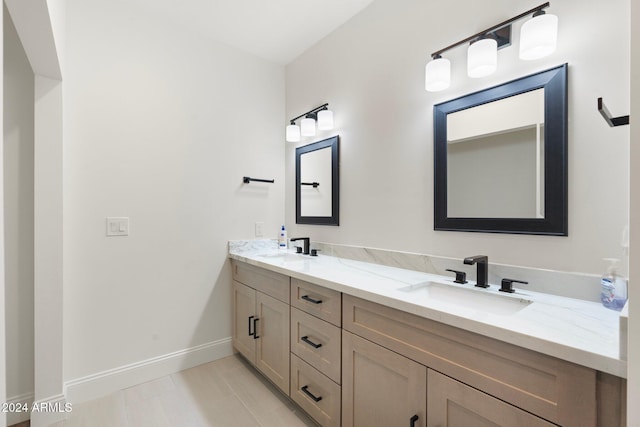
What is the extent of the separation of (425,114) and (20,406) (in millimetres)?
2771

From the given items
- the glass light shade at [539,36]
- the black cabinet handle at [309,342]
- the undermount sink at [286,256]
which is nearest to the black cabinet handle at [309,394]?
the black cabinet handle at [309,342]

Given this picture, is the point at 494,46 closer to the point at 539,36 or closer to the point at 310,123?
the point at 539,36

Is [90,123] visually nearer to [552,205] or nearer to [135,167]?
[135,167]

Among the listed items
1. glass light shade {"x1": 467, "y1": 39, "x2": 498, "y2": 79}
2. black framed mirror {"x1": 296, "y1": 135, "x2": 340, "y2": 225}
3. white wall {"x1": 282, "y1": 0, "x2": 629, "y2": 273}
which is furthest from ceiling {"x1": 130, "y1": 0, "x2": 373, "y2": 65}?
glass light shade {"x1": 467, "y1": 39, "x2": 498, "y2": 79}

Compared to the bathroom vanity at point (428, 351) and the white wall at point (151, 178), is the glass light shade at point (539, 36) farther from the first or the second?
the white wall at point (151, 178)

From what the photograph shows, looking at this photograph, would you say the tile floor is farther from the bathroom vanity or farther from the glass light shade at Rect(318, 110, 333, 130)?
the glass light shade at Rect(318, 110, 333, 130)

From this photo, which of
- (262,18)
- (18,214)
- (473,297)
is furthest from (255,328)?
(262,18)

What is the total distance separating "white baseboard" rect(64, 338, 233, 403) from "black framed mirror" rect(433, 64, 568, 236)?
190 cm

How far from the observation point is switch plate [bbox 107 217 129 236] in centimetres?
A: 200

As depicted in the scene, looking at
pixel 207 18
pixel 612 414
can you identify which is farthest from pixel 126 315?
pixel 612 414

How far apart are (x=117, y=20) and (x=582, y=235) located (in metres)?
2.79

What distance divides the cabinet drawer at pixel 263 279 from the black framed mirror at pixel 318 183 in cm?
61

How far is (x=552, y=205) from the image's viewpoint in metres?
1.26

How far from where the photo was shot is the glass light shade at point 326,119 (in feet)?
7.48
